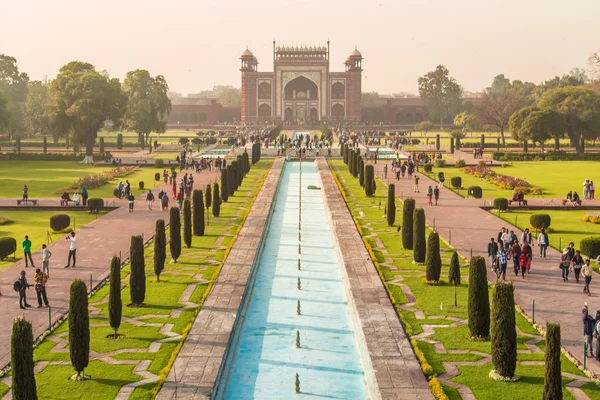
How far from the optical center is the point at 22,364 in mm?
11797

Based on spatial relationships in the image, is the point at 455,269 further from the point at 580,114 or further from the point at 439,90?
the point at 439,90

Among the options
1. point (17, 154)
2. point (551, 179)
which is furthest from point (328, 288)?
point (17, 154)

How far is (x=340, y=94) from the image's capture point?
377 feet

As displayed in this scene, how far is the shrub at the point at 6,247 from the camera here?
2303 cm

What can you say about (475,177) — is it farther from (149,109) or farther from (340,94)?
(340,94)

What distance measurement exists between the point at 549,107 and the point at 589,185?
2846 centimetres

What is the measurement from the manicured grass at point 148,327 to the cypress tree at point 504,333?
525cm

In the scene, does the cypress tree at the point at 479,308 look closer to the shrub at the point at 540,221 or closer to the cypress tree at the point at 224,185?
the shrub at the point at 540,221

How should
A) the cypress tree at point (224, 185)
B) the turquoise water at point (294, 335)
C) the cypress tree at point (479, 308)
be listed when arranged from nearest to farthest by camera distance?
the turquoise water at point (294, 335), the cypress tree at point (479, 308), the cypress tree at point (224, 185)

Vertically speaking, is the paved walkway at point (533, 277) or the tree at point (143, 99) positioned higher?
the tree at point (143, 99)

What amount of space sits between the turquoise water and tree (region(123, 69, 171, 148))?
4463 cm

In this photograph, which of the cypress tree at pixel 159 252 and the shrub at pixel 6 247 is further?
the shrub at pixel 6 247

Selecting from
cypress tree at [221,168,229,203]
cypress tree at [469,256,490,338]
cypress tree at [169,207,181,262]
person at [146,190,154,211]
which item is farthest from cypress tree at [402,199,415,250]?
cypress tree at [221,168,229,203]

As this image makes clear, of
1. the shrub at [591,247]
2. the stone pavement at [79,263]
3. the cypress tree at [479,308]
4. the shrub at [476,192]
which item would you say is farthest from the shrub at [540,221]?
the cypress tree at [479,308]
